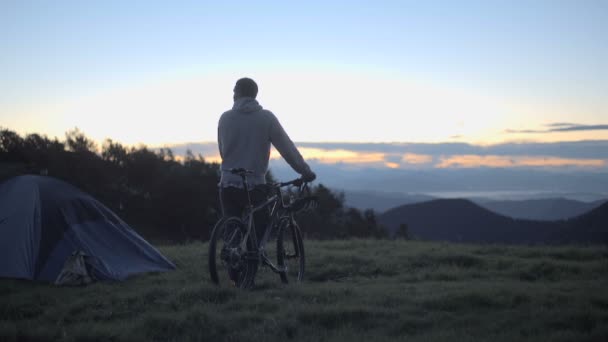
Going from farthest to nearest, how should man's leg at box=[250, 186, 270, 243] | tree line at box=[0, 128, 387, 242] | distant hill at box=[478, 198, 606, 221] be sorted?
distant hill at box=[478, 198, 606, 221]
tree line at box=[0, 128, 387, 242]
man's leg at box=[250, 186, 270, 243]

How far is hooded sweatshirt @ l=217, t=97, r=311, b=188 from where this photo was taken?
6.43 m

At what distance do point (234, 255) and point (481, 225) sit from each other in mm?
23786

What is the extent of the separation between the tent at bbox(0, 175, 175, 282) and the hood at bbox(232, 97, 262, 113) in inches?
127

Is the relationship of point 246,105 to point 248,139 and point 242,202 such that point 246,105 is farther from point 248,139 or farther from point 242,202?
point 242,202

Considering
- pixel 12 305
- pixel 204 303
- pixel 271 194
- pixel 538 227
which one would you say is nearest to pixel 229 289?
pixel 204 303

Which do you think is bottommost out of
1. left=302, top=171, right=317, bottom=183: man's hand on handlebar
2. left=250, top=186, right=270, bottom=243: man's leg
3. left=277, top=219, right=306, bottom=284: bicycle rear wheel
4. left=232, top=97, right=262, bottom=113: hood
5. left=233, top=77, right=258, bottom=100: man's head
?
left=277, top=219, right=306, bottom=284: bicycle rear wheel

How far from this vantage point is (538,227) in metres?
21.5

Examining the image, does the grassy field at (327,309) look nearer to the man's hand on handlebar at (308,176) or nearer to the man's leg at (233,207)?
the man's leg at (233,207)

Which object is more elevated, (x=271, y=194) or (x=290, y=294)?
(x=271, y=194)

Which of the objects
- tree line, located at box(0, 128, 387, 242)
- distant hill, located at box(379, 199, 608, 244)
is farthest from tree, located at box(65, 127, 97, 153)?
distant hill, located at box(379, 199, 608, 244)

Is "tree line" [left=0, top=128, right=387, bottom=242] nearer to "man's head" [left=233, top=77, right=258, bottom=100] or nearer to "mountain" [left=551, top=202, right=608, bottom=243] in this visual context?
"mountain" [left=551, top=202, right=608, bottom=243]

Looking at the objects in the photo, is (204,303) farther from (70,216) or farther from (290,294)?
(70,216)

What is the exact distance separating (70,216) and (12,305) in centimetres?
246

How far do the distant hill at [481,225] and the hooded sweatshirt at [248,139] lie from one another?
748cm
